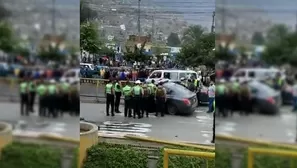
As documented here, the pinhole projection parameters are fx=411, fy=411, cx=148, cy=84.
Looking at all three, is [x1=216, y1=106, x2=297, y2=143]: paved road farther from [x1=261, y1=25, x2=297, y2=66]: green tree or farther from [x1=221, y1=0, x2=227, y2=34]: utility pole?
[x1=221, y1=0, x2=227, y2=34]: utility pole

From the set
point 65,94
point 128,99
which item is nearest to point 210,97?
point 128,99

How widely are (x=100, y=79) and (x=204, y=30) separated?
1.17 metres

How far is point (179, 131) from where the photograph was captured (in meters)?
3.89

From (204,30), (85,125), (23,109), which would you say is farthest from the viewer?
(85,125)

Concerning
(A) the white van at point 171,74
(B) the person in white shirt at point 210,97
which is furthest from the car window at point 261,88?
(A) the white van at point 171,74

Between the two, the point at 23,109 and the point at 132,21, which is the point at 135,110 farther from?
the point at 23,109

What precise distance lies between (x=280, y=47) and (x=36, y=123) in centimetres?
97

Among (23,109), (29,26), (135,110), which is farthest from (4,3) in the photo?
(135,110)

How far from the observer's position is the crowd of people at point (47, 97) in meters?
1.59

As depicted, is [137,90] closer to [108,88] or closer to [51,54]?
[108,88]

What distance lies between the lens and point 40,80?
160cm

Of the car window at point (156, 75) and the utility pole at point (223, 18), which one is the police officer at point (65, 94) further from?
the car window at point (156, 75)

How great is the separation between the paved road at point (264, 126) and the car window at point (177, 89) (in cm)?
244

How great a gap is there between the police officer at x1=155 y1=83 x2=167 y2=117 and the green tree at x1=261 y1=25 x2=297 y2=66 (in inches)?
101
